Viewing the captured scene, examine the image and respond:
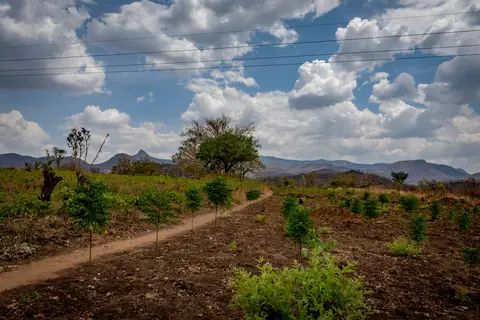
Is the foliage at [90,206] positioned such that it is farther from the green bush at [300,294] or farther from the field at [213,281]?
the green bush at [300,294]

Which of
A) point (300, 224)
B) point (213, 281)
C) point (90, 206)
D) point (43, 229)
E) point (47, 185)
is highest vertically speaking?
point (47, 185)

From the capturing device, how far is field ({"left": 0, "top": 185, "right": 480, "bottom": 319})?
5.15 m

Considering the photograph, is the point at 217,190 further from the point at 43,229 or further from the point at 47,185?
the point at 47,185

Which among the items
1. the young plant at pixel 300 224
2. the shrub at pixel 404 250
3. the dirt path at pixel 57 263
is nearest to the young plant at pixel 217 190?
the dirt path at pixel 57 263

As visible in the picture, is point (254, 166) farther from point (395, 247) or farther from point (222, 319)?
point (222, 319)

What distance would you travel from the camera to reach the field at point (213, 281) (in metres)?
5.15

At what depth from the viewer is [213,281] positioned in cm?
639

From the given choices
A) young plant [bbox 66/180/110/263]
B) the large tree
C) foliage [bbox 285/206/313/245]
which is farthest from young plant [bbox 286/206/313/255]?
the large tree

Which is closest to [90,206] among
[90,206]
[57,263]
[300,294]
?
[90,206]

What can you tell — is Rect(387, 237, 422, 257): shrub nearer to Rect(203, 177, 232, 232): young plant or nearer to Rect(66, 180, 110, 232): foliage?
Rect(203, 177, 232, 232): young plant

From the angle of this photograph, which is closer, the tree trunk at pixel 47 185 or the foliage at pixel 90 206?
the foliage at pixel 90 206

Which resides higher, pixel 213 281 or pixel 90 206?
pixel 90 206

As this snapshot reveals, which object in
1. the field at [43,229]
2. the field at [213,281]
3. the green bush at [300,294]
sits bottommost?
the field at [213,281]

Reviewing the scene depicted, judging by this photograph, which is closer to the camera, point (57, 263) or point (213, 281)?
point (213, 281)
